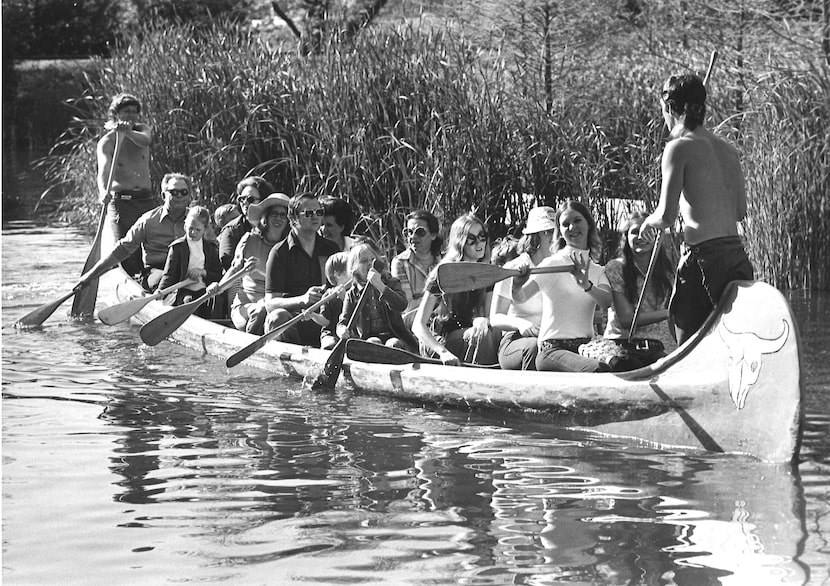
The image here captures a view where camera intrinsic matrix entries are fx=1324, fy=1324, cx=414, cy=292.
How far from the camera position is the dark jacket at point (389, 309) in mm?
6898

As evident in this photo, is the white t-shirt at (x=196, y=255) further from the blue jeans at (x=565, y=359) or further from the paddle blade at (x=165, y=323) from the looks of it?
the blue jeans at (x=565, y=359)

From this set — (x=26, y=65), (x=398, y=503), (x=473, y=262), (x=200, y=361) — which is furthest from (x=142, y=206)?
(x=26, y=65)

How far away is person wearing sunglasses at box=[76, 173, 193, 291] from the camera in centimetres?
918

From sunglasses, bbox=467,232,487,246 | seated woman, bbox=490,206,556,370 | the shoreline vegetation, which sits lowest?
seated woman, bbox=490,206,556,370

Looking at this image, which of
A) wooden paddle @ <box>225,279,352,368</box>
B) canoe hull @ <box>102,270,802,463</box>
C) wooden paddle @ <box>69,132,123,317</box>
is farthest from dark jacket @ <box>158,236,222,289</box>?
canoe hull @ <box>102,270,802,463</box>

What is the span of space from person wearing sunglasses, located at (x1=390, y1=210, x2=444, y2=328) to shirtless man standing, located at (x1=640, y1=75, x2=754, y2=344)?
1.82 meters

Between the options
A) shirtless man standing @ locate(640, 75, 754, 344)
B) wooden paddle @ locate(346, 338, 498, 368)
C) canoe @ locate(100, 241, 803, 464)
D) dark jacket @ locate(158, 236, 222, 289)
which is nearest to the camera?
canoe @ locate(100, 241, 803, 464)

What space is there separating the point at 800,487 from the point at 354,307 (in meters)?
2.88

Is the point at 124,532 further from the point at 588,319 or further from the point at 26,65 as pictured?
the point at 26,65

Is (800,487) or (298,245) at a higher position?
(298,245)

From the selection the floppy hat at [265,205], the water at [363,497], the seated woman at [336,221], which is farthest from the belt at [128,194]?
the water at [363,497]

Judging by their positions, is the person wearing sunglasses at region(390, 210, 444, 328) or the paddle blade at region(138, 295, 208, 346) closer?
the person wearing sunglasses at region(390, 210, 444, 328)

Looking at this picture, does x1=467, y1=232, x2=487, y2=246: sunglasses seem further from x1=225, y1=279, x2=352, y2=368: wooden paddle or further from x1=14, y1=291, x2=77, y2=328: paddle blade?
x1=14, y1=291, x2=77, y2=328: paddle blade

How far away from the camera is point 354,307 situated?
7.18 m
